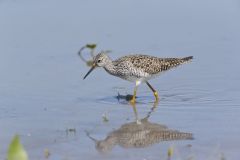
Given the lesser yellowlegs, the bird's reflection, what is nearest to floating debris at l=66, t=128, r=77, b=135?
the bird's reflection

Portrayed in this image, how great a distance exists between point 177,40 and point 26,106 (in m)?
4.21

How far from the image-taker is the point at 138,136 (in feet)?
27.1

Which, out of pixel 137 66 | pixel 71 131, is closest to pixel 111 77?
pixel 137 66

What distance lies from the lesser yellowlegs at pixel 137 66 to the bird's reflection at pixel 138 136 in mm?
1888

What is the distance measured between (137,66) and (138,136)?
8.58 feet

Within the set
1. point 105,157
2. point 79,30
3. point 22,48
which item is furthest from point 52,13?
point 105,157

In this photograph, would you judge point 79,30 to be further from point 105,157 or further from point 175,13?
point 105,157

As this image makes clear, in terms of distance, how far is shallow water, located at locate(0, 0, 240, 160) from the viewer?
26.4ft

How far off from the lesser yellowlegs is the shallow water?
25cm

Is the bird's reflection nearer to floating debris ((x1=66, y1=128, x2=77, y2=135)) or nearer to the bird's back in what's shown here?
floating debris ((x1=66, y1=128, x2=77, y2=135))

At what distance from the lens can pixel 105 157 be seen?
7.38m

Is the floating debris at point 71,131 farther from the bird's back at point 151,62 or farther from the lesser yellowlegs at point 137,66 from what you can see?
the bird's back at point 151,62

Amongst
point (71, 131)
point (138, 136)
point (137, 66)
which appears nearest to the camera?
point (138, 136)

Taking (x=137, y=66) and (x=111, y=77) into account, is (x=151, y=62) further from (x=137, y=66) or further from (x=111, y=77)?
(x=111, y=77)
